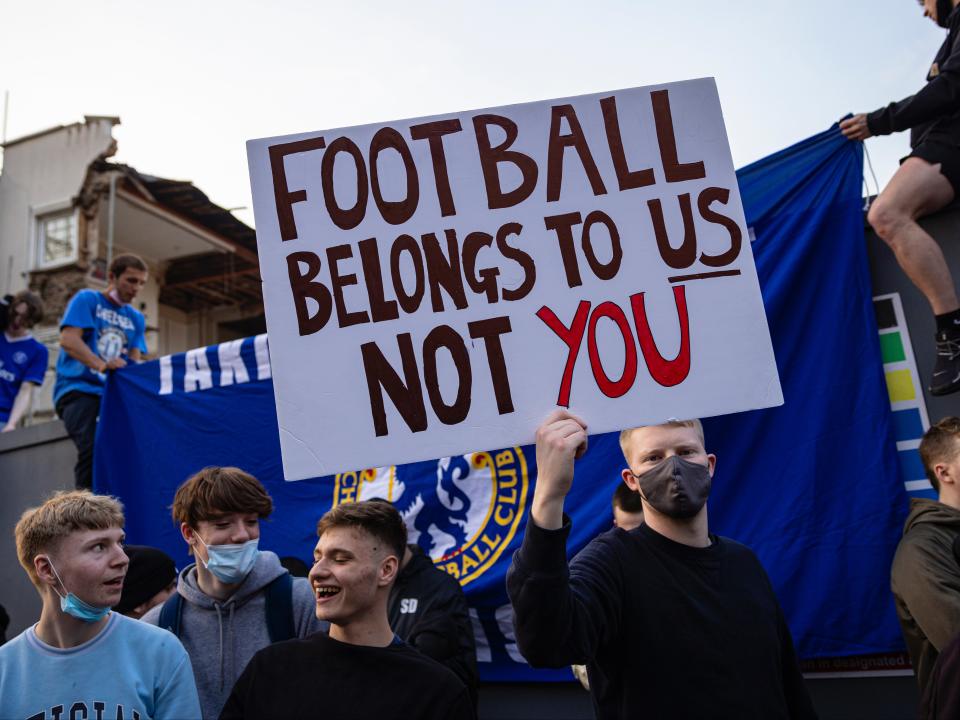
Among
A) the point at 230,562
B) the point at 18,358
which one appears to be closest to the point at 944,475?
the point at 230,562

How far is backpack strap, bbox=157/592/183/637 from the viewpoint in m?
2.62

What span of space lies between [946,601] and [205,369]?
4.30m

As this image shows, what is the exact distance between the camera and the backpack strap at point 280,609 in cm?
258

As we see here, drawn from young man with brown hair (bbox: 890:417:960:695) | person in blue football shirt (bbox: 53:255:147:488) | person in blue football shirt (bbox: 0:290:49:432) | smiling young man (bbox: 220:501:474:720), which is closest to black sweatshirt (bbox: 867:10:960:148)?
young man with brown hair (bbox: 890:417:960:695)

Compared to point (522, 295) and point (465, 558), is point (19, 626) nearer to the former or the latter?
point (465, 558)

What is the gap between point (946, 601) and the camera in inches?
97.3

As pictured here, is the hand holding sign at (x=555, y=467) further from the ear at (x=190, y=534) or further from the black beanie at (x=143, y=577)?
the black beanie at (x=143, y=577)

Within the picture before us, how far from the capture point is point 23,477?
234 inches

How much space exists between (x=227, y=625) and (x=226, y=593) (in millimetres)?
109

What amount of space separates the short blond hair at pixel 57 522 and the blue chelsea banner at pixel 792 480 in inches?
80.3

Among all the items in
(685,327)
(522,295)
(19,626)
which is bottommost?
(19,626)

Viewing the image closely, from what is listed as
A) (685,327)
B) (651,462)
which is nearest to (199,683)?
(651,462)

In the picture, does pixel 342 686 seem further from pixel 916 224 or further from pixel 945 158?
pixel 945 158

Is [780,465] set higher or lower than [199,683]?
higher
